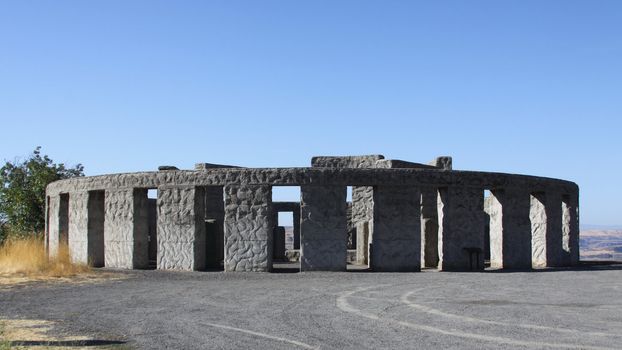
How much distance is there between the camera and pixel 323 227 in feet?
62.6

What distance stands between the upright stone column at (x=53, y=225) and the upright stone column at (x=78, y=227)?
0.87m

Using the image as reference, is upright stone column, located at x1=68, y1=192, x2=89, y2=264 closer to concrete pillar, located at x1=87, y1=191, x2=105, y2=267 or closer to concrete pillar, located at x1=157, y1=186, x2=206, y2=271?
concrete pillar, located at x1=87, y1=191, x2=105, y2=267

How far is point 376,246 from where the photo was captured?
19359mm

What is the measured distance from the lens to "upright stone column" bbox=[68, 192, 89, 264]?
2175 cm

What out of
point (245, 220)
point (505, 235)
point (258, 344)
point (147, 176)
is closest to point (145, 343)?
point (258, 344)

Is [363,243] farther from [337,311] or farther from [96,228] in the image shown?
[337,311]

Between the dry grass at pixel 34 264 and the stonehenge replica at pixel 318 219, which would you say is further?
the stonehenge replica at pixel 318 219

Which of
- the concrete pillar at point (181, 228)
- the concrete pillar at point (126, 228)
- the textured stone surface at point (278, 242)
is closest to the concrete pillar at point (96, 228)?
the concrete pillar at point (126, 228)

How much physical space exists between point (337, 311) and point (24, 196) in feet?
75.6

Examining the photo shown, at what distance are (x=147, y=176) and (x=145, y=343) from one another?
12.5 m

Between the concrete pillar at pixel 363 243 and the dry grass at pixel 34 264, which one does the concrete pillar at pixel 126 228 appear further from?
the concrete pillar at pixel 363 243

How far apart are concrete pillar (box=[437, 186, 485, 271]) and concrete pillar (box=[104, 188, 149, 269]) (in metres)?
8.81

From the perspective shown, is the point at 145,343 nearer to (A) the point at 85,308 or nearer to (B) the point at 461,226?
(A) the point at 85,308

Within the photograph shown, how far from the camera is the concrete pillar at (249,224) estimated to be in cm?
1912
